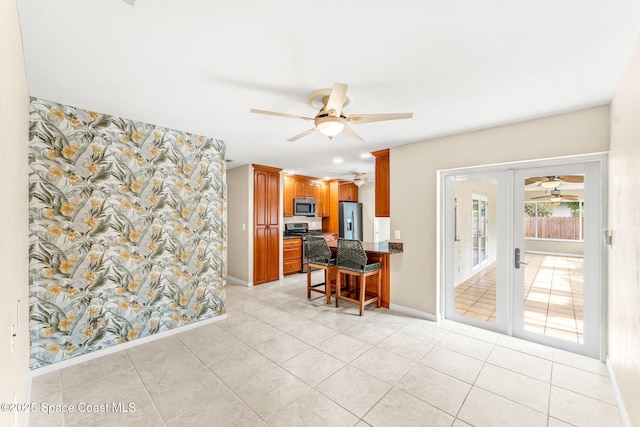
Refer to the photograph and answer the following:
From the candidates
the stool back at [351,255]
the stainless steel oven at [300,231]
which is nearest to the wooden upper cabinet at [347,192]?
the stainless steel oven at [300,231]

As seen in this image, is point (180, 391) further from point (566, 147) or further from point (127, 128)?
point (566, 147)

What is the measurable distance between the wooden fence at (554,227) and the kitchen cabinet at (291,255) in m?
4.33

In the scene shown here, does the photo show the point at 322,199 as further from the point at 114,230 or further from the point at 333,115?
the point at 333,115

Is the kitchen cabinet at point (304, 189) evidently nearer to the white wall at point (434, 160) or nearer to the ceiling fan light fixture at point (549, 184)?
the white wall at point (434, 160)

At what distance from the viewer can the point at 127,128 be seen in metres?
2.86

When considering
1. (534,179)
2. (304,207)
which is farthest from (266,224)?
(534,179)

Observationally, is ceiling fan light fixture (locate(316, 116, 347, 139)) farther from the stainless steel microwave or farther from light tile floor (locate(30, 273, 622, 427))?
the stainless steel microwave

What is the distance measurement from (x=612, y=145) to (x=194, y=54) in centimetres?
335

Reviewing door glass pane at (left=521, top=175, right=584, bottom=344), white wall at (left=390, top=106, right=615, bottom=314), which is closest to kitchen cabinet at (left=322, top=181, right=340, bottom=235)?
white wall at (left=390, top=106, right=615, bottom=314)

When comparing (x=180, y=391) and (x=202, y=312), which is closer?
(x=180, y=391)

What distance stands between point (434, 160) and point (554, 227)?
56.9 inches

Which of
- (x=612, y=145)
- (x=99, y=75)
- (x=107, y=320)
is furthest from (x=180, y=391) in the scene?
(x=612, y=145)

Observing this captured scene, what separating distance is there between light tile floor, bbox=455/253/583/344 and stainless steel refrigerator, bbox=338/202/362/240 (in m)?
4.10

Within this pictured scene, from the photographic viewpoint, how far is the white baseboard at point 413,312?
3.59 meters
